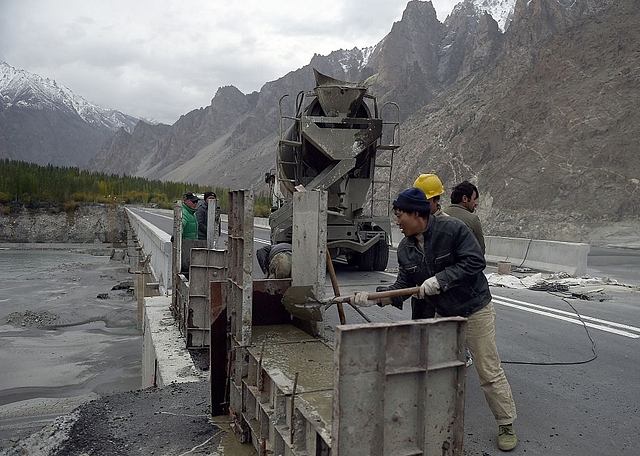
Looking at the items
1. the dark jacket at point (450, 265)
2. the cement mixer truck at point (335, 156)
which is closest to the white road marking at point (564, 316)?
the cement mixer truck at point (335, 156)

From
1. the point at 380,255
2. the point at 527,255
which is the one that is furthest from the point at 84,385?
the point at 527,255

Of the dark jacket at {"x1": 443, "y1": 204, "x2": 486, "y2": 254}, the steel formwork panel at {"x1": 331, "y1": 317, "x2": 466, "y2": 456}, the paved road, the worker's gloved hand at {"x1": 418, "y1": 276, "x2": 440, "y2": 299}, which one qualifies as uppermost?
the dark jacket at {"x1": 443, "y1": 204, "x2": 486, "y2": 254}

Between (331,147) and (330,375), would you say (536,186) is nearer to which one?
(331,147)

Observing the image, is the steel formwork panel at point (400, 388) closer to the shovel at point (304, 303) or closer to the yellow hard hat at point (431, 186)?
the shovel at point (304, 303)

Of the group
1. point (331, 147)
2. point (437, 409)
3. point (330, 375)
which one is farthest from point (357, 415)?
point (331, 147)

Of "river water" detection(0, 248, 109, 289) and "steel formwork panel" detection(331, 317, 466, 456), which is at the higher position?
"steel formwork panel" detection(331, 317, 466, 456)

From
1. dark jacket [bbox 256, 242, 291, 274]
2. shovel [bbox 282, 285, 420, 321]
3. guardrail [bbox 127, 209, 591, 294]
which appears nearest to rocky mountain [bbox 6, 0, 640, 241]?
guardrail [bbox 127, 209, 591, 294]

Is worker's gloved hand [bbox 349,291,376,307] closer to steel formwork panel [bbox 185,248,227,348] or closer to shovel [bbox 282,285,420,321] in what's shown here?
shovel [bbox 282,285,420,321]

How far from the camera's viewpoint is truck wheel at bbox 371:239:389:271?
12.2 metres

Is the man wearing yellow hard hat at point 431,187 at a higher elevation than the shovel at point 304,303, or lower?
higher

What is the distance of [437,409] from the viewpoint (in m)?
2.91

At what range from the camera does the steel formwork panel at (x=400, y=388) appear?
8.77ft

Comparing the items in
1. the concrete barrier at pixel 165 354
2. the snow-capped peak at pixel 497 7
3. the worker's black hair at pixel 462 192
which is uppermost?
the snow-capped peak at pixel 497 7

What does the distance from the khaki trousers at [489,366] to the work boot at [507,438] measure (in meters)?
0.04
